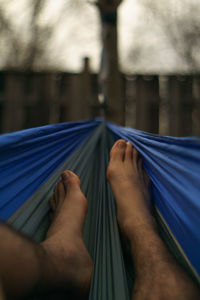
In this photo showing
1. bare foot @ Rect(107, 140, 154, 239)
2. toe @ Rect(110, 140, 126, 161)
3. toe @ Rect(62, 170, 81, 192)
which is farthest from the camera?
toe @ Rect(110, 140, 126, 161)

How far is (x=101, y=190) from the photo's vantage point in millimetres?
1022

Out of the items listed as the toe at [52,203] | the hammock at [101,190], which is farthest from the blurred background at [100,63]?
the toe at [52,203]

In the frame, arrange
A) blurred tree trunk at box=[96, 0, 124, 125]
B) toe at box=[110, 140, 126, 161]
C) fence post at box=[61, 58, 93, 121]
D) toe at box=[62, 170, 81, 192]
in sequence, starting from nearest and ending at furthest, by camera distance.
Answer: toe at box=[62, 170, 81, 192] < toe at box=[110, 140, 126, 161] < blurred tree trunk at box=[96, 0, 124, 125] < fence post at box=[61, 58, 93, 121]

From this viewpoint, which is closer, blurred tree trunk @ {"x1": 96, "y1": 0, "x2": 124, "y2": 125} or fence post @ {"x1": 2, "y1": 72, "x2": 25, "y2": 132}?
blurred tree trunk @ {"x1": 96, "y1": 0, "x2": 124, "y2": 125}

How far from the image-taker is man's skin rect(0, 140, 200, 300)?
20.4 inches

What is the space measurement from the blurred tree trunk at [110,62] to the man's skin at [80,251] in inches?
26.2

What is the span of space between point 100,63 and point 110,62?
37cm

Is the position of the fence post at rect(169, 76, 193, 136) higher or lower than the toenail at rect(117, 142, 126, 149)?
higher

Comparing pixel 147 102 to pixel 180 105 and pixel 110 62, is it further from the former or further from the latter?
pixel 110 62

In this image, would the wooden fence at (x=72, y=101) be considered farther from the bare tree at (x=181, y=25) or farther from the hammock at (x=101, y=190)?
the hammock at (x=101, y=190)

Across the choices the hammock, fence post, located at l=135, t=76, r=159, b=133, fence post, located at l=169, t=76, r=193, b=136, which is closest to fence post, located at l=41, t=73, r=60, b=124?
fence post, located at l=135, t=76, r=159, b=133

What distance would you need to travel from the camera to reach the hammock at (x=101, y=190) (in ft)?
2.09

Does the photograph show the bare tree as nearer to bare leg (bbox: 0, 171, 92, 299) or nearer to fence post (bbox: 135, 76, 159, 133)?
fence post (bbox: 135, 76, 159, 133)

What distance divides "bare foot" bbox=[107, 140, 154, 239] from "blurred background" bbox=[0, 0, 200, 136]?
0.54m
